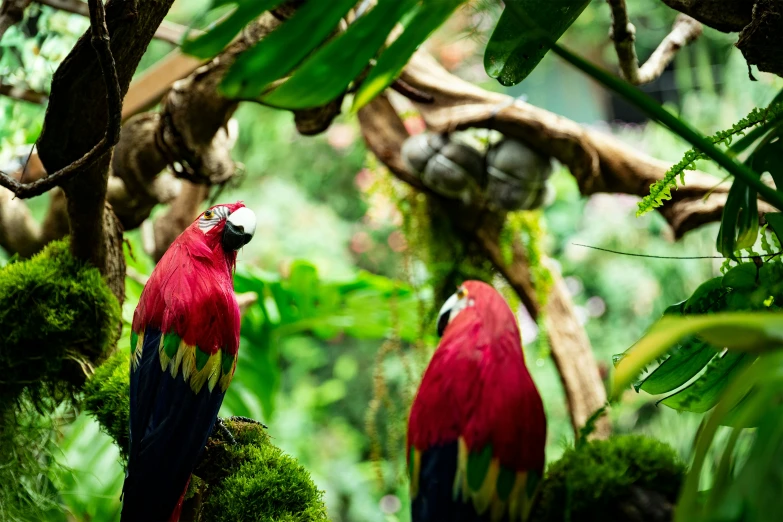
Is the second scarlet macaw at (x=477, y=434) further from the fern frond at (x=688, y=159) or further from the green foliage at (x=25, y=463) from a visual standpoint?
the green foliage at (x=25, y=463)

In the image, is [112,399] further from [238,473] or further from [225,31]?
[225,31]

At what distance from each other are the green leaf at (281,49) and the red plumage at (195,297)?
35 centimetres

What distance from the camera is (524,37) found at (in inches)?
28.6

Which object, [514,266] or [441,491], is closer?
[441,491]

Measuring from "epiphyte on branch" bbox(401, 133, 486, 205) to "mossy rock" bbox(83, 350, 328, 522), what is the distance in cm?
76

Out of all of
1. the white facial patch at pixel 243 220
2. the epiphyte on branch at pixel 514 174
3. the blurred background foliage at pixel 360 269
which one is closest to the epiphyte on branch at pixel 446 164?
the epiphyte on branch at pixel 514 174

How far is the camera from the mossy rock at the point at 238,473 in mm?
864

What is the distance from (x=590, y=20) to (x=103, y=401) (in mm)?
3496

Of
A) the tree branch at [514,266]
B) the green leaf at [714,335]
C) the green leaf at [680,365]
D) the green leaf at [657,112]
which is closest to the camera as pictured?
the green leaf at [714,335]

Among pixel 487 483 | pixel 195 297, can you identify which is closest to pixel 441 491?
pixel 487 483

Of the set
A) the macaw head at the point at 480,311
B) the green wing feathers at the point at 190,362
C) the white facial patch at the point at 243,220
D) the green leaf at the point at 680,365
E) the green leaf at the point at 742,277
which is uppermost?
the green leaf at the point at 742,277

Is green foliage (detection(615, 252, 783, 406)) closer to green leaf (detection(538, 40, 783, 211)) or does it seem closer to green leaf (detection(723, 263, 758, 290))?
green leaf (detection(723, 263, 758, 290))

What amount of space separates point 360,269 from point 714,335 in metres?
2.98

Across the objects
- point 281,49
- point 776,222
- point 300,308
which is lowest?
point 300,308
